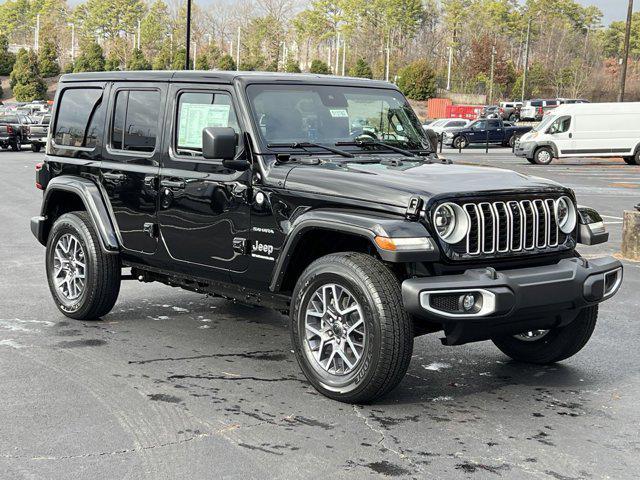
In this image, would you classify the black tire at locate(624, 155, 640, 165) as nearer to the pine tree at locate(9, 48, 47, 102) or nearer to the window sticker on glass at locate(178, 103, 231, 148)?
the window sticker on glass at locate(178, 103, 231, 148)

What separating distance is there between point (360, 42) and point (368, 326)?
11154 cm

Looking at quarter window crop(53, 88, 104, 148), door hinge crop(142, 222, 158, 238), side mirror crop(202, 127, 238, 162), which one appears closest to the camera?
side mirror crop(202, 127, 238, 162)

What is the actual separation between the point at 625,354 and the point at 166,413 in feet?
11.5

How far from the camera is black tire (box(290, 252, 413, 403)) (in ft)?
17.2

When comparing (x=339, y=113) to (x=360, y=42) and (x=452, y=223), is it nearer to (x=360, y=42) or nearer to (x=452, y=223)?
(x=452, y=223)

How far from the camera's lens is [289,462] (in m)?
4.59

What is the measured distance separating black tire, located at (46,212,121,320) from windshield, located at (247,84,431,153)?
1.91 metres

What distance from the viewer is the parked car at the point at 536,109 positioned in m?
67.4

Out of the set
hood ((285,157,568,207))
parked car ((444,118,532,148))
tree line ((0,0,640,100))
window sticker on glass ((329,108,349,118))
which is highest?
tree line ((0,0,640,100))

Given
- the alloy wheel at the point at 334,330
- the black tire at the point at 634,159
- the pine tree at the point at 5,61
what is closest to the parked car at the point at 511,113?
the black tire at the point at 634,159

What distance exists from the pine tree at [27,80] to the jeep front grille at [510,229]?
81.9 m

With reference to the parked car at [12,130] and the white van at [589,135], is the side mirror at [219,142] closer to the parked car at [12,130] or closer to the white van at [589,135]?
the white van at [589,135]

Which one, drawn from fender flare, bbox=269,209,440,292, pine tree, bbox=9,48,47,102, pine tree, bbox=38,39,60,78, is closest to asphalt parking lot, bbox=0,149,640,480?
fender flare, bbox=269,209,440,292

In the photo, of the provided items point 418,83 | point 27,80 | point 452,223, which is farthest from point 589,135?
point 27,80
